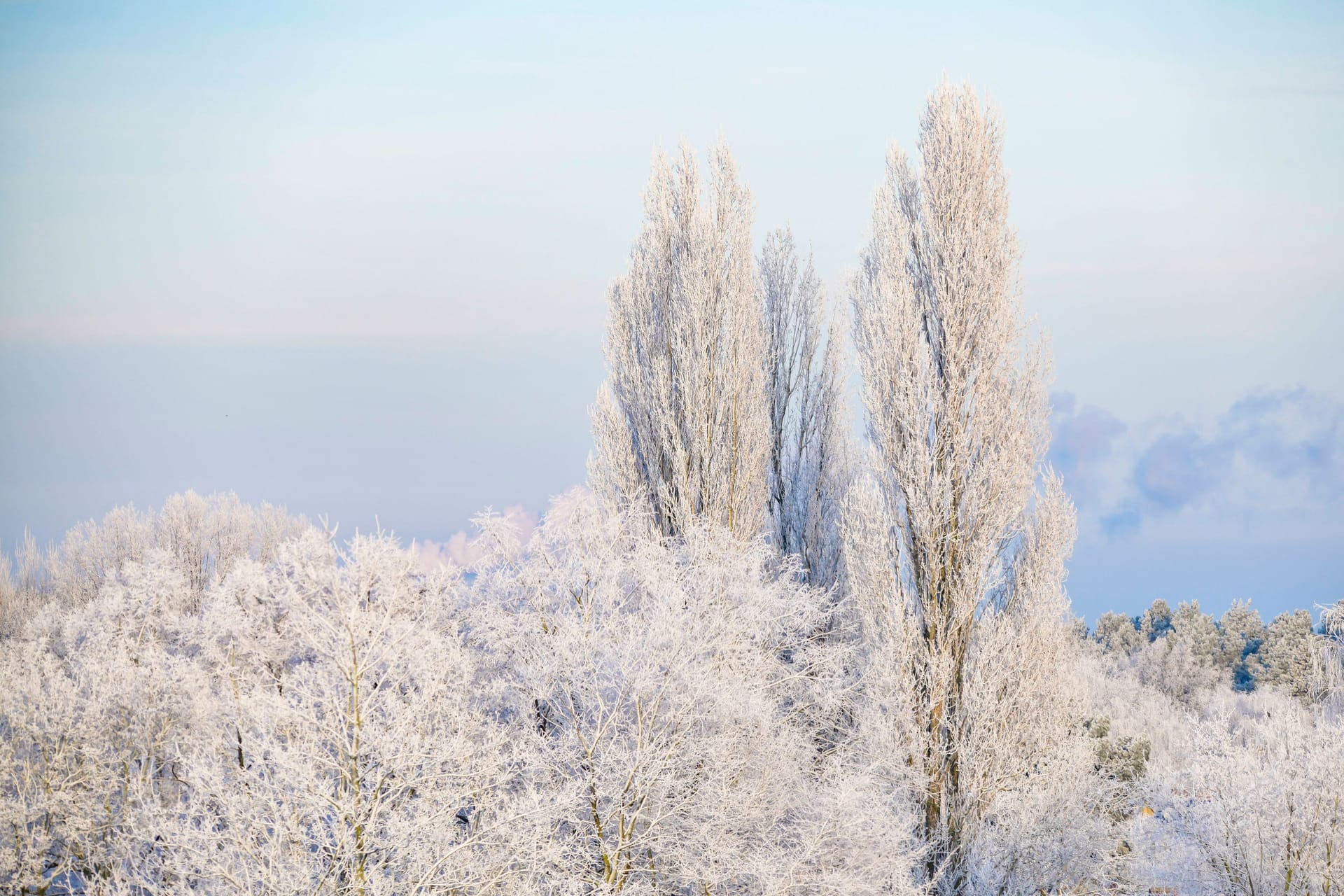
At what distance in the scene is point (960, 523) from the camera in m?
11.6

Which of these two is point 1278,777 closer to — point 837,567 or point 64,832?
point 837,567

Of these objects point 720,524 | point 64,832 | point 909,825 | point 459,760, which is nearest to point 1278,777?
point 909,825

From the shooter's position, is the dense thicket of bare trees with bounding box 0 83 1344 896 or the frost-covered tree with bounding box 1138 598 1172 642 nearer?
the dense thicket of bare trees with bounding box 0 83 1344 896

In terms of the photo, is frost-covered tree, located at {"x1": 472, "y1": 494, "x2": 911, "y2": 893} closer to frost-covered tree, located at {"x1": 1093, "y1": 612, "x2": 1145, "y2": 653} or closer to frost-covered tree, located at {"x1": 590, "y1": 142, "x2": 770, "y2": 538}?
frost-covered tree, located at {"x1": 590, "y1": 142, "x2": 770, "y2": 538}

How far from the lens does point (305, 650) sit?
484 inches

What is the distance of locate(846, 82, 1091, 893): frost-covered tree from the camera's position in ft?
36.3

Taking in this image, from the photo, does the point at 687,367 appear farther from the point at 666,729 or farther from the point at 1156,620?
the point at 1156,620

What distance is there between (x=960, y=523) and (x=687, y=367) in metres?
4.13

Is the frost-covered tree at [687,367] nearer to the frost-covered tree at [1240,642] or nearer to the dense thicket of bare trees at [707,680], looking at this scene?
the dense thicket of bare trees at [707,680]

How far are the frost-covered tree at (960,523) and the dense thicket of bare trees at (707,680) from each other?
4 centimetres

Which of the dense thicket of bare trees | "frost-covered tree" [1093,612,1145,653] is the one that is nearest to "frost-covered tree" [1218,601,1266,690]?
"frost-covered tree" [1093,612,1145,653]

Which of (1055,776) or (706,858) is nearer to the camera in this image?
(706,858)

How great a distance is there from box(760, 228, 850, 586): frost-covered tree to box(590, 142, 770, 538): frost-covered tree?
1.50 m

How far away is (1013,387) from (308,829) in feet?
29.3
